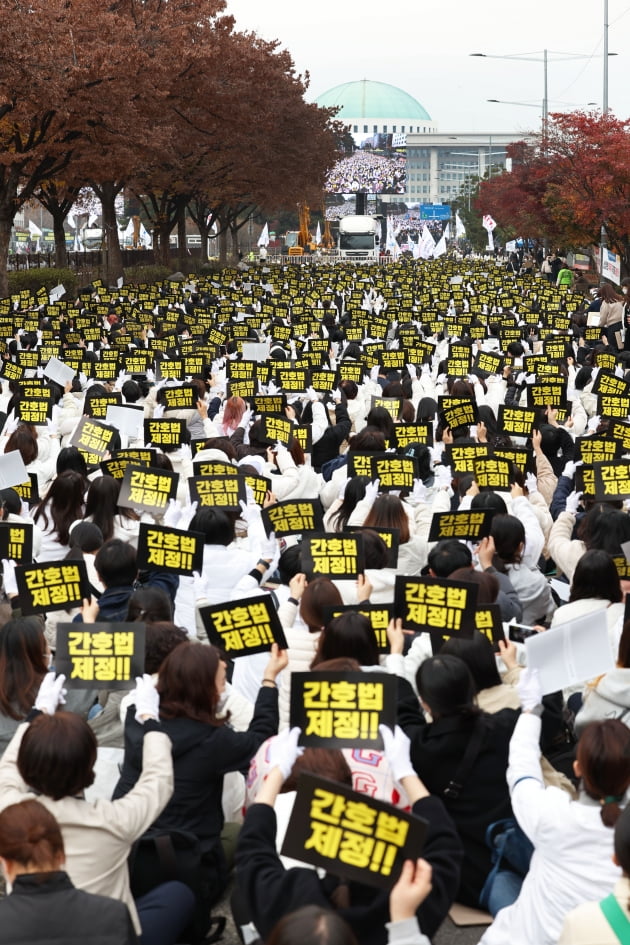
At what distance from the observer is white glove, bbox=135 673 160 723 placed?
170 inches

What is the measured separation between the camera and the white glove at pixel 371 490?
781 centimetres

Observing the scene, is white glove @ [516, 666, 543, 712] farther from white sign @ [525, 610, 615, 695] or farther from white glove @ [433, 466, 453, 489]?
white glove @ [433, 466, 453, 489]

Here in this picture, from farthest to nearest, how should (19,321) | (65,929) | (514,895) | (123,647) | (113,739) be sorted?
(19,321)
(113,739)
(123,647)
(514,895)
(65,929)

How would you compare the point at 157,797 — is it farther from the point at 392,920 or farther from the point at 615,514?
the point at 615,514

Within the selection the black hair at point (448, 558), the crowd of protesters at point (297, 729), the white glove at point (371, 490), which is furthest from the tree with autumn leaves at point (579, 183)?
the black hair at point (448, 558)

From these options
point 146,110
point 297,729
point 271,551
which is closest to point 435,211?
point 146,110

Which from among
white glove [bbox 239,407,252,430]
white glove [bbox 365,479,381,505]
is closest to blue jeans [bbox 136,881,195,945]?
white glove [bbox 365,479,381,505]

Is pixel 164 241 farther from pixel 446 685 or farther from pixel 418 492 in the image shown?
pixel 446 685

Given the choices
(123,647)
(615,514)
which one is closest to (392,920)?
(123,647)

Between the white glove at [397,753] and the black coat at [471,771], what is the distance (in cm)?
58

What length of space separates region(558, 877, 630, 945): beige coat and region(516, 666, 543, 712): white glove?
3.72 feet

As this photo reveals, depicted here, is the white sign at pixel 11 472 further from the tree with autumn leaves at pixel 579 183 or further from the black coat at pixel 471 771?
the tree with autumn leaves at pixel 579 183

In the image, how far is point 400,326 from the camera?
2092 cm

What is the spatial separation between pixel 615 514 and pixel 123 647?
3078 millimetres
